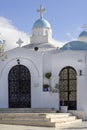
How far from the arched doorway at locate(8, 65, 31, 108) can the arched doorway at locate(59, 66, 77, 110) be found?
2.25 m

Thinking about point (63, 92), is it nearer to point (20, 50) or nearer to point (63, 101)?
point (63, 101)

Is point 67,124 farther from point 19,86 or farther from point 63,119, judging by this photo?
point 19,86

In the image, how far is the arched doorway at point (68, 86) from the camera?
81.7 ft

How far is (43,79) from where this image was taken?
987 inches

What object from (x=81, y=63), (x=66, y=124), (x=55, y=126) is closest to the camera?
(x=55, y=126)

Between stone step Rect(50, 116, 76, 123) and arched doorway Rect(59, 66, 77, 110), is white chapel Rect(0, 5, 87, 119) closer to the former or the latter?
arched doorway Rect(59, 66, 77, 110)

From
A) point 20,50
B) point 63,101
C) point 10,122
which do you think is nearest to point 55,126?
point 10,122

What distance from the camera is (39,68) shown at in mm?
25172

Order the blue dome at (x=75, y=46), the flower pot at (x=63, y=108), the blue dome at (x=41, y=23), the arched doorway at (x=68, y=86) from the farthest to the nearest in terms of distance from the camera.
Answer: the blue dome at (x=41, y=23) → the blue dome at (x=75, y=46) → the arched doorway at (x=68, y=86) → the flower pot at (x=63, y=108)

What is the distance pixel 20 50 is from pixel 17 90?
8.90 feet

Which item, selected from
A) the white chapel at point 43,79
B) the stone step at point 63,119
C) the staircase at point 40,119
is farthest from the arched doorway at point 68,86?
the staircase at point 40,119

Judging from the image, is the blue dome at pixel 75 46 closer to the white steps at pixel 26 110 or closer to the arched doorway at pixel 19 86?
the arched doorway at pixel 19 86

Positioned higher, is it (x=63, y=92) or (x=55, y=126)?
(x=63, y=92)

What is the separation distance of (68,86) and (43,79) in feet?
5.61
